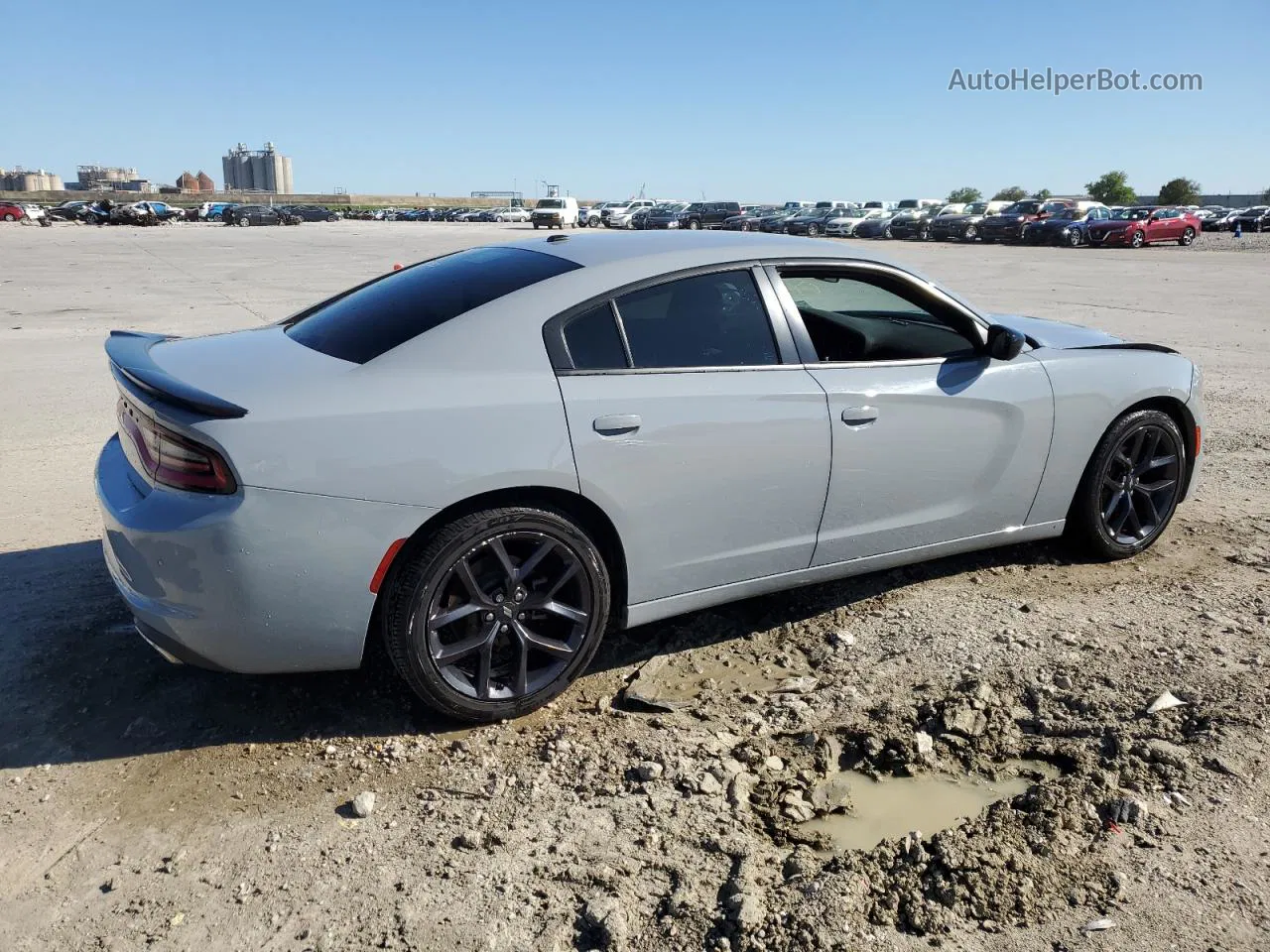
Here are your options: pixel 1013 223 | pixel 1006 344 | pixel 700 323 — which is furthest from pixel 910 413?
pixel 1013 223

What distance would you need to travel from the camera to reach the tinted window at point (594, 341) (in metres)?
3.47

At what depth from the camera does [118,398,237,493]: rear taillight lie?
2.95 meters

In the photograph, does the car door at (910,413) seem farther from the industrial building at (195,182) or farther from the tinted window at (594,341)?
the industrial building at (195,182)

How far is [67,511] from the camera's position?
5426mm

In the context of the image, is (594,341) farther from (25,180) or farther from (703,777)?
(25,180)

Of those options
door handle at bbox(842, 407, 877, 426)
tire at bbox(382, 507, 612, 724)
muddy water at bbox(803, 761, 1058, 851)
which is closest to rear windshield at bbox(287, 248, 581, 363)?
tire at bbox(382, 507, 612, 724)

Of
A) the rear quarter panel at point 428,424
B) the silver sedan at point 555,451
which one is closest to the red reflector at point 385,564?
the silver sedan at point 555,451

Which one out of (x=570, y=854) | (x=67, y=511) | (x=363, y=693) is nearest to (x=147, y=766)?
(x=363, y=693)

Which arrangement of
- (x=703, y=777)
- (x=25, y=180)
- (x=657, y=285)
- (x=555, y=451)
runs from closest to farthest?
(x=703, y=777), (x=555, y=451), (x=657, y=285), (x=25, y=180)

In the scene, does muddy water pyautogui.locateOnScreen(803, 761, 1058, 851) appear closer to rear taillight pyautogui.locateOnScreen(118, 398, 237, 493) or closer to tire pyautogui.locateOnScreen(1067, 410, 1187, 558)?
tire pyautogui.locateOnScreen(1067, 410, 1187, 558)

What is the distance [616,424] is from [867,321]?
1.56 metres

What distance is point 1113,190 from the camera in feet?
355

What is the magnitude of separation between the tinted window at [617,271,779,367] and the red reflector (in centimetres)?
106

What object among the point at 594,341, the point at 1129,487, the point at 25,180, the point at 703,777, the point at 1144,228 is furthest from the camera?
the point at 25,180
